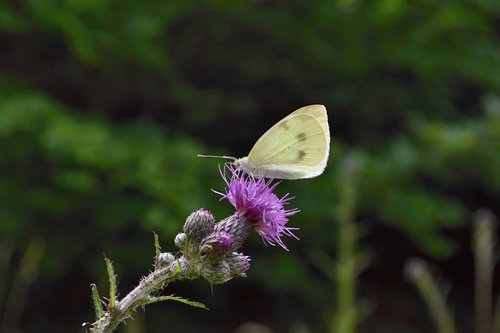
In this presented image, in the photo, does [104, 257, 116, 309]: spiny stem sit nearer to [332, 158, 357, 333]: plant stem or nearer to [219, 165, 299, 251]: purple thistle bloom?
[219, 165, 299, 251]: purple thistle bloom

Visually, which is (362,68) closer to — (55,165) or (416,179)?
(416,179)

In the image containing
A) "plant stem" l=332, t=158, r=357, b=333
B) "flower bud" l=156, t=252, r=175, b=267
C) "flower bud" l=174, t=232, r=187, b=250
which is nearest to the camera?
"flower bud" l=156, t=252, r=175, b=267

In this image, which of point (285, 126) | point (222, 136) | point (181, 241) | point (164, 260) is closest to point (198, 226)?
point (181, 241)

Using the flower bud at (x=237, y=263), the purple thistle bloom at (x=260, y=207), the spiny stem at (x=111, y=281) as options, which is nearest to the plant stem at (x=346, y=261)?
the purple thistle bloom at (x=260, y=207)

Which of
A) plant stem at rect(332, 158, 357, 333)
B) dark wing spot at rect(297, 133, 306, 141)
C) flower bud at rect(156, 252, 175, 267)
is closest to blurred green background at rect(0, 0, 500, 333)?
plant stem at rect(332, 158, 357, 333)

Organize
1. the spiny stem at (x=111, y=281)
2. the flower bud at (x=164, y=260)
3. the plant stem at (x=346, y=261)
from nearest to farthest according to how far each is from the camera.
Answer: the spiny stem at (x=111, y=281) < the flower bud at (x=164, y=260) < the plant stem at (x=346, y=261)

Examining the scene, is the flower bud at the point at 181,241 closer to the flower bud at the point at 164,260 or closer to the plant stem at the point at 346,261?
the flower bud at the point at 164,260

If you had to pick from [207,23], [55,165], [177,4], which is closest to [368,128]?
[207,23]
